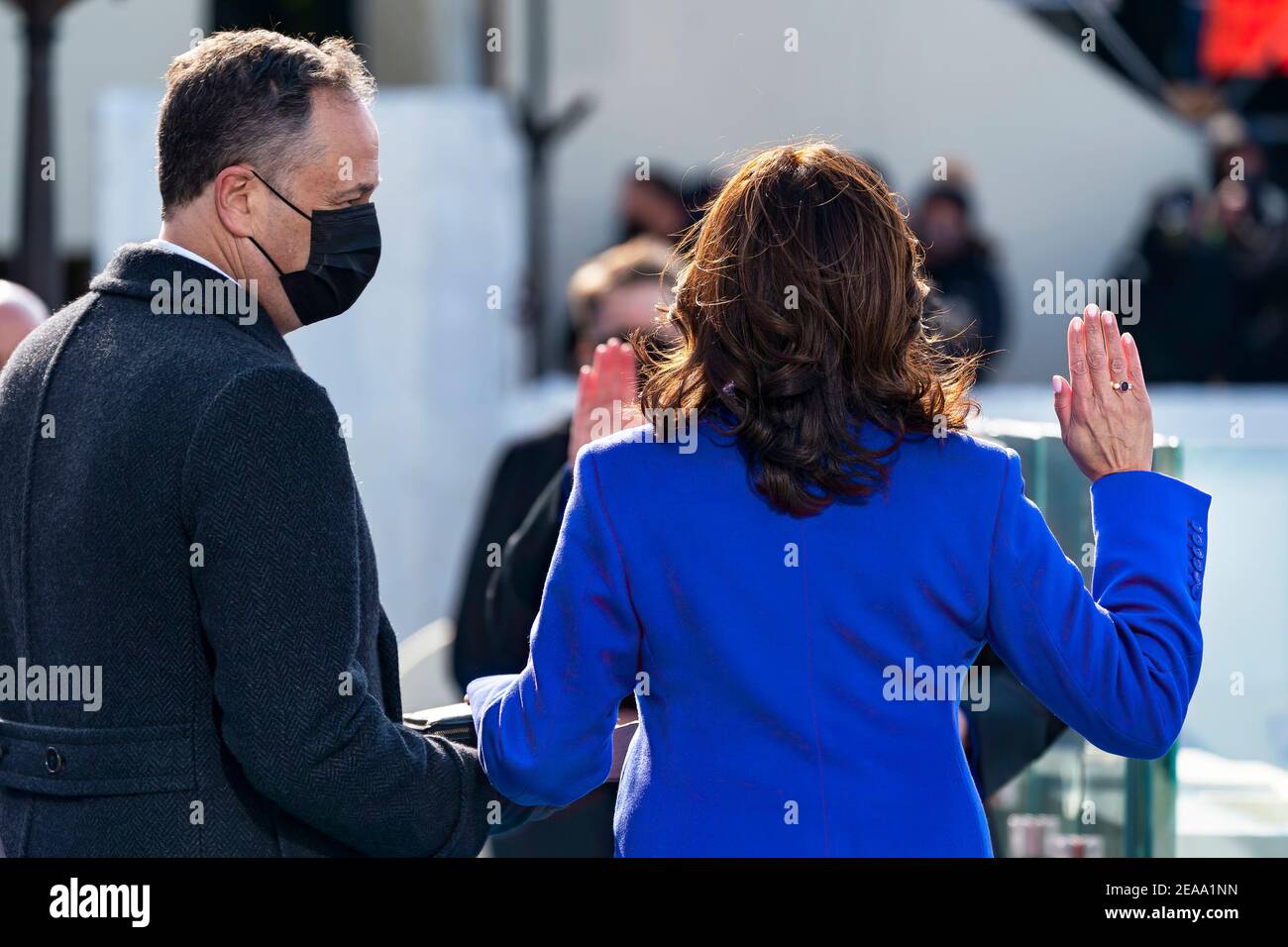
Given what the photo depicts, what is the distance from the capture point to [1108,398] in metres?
1.89

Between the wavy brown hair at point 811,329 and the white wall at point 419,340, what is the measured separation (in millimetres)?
4449

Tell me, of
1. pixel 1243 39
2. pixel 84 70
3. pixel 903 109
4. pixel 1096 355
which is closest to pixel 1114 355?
pixel 1096 355

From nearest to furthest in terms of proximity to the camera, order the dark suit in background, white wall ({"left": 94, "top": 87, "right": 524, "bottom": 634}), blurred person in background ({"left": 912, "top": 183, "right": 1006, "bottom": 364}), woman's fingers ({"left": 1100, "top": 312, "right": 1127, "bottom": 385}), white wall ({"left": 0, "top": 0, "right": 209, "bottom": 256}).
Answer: woman's fingers ({"left": 1100, "top": 312, "right": 1127, "bottom": 385}), the dark suit in background, white wall ({"left": 94, "top": 87, "right": 524, "bottom": 634}), blurred person in background ({"left": 912, "top": 183, "right": 1006, "bottom": 364}), white wall ({"left": 0, "top": 0, "right": 209, "bottom": 256})

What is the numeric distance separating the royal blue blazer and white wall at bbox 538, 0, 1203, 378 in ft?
24.3

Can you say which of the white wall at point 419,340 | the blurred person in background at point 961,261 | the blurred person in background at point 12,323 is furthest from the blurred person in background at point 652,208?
the blurred person in background at point 12,323

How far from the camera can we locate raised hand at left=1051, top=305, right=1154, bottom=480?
1.88 meters

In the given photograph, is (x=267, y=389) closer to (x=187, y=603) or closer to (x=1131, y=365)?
(x=187, y=603)

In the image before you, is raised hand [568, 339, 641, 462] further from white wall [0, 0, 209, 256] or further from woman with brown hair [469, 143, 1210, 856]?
white wall [0, 0, 209, 256]

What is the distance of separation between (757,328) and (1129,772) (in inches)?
55.0

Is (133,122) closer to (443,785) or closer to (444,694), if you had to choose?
(444,694)

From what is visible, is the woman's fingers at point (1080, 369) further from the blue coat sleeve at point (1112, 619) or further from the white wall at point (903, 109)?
the white wall at point (903, 109)

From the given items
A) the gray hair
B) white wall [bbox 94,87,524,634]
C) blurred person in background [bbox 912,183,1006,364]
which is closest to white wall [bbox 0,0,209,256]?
white wall [bbox 94,87,524,634]

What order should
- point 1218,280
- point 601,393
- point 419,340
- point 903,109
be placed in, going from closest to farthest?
1. point 601,393
2. point 419,340
3. point 1218,280
4. point 903,109

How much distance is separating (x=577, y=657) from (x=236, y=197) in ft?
2.32
